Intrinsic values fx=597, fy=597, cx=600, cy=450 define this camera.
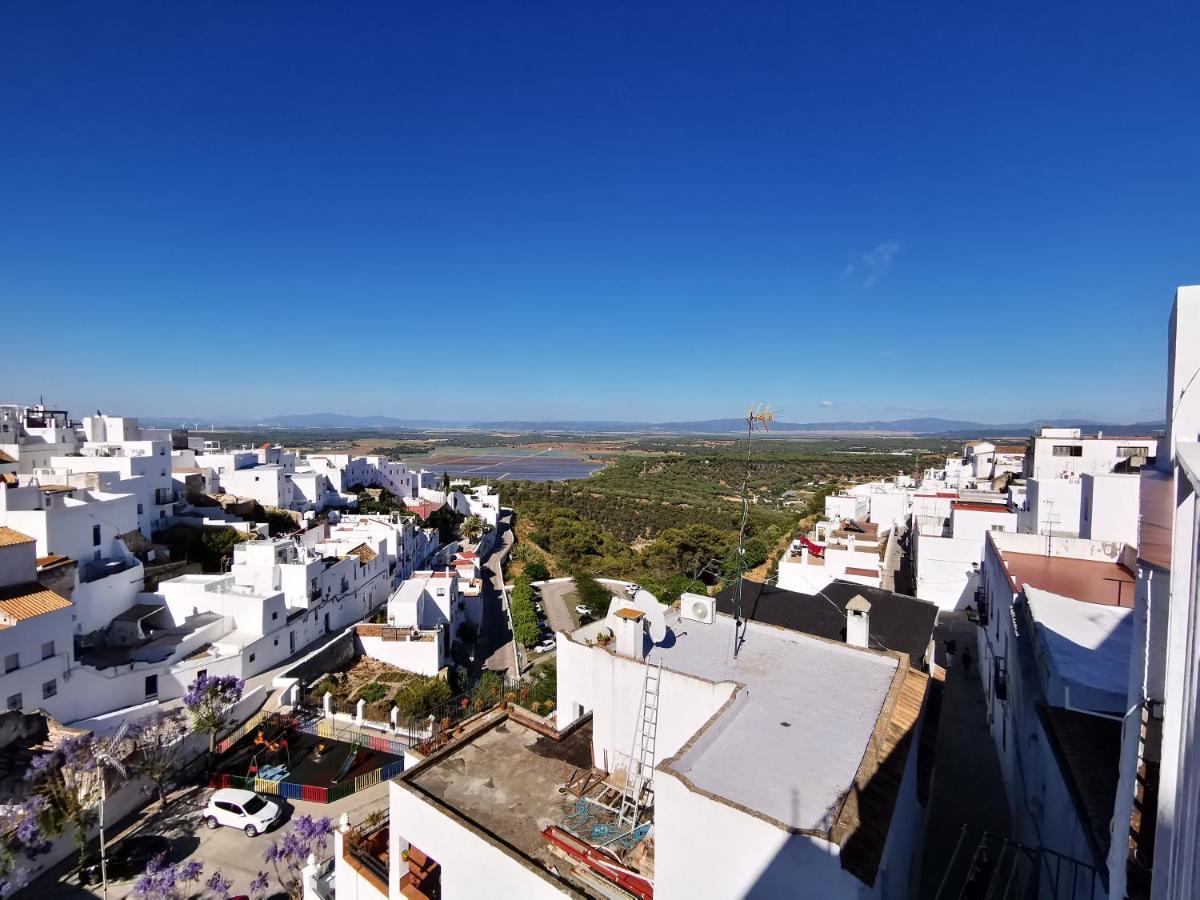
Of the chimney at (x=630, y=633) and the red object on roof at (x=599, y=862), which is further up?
the chimney at (x=630, y=633)

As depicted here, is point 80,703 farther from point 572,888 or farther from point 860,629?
point 860,629

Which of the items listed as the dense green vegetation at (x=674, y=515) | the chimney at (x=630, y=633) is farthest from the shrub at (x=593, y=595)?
the chimney at (x=630, y=633)

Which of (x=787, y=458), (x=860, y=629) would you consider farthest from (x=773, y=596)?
(x=787, y=458)

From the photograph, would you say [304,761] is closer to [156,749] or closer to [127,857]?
[156,749]

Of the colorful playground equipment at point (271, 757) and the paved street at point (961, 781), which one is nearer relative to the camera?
the paved street at point (961, 781)

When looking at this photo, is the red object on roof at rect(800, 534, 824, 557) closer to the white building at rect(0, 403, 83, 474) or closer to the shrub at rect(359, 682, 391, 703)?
the shrub at rect(359, 682, 391, 703)

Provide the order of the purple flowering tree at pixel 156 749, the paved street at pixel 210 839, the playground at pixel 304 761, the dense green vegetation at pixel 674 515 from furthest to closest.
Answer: the dense green vegetation at pixel 674 515
the playground at pixel 304 761
the purple flowering tree at pixel 156 749
the paved street at pixel 210 839

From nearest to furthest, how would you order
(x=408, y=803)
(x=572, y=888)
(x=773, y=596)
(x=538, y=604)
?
1. (x=572, y=888)
2. (x=408, y=803)
3. (x=773, y=596)
4. (x=538, y=604)

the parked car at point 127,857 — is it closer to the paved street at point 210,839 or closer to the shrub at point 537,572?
the paved street at point 210,839
